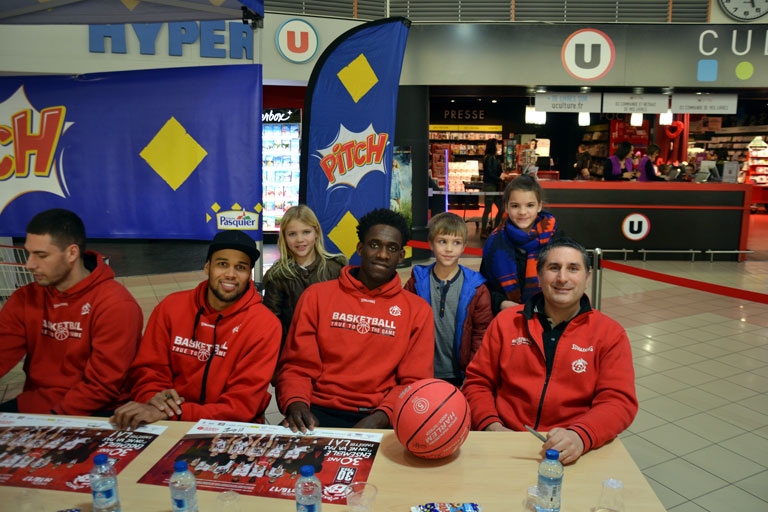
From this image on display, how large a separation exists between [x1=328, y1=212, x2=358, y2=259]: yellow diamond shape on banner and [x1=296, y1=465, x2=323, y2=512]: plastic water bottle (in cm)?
228

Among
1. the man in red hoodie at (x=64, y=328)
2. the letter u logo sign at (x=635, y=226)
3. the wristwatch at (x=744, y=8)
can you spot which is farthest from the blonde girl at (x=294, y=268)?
the wristwatch at (x=744, y=8)

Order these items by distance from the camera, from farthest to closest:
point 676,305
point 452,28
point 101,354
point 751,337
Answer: point 452,28 < point 676,305 < point 751,337 < point 101,354

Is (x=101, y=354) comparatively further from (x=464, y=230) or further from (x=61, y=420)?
(x=464, y=230)

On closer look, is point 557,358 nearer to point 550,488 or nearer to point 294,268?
point 550,488

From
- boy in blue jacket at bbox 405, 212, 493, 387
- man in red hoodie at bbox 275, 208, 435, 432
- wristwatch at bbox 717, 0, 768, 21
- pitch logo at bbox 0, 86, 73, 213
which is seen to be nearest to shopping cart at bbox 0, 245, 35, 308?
pitch logo at bbox 0, 86, 73, 213

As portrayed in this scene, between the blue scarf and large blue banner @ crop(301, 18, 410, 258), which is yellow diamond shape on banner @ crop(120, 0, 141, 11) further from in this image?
the blue scarf

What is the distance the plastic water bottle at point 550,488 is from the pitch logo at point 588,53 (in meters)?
8.86

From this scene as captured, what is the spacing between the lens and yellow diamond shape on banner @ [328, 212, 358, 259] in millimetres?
3697

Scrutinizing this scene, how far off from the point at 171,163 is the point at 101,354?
1055 mm

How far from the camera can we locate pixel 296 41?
8.42 metres

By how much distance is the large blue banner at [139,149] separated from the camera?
2910mm

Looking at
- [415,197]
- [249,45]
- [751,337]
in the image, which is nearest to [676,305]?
[751,337]

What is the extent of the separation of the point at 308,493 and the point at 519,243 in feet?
6.95

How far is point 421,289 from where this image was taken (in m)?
3.00
